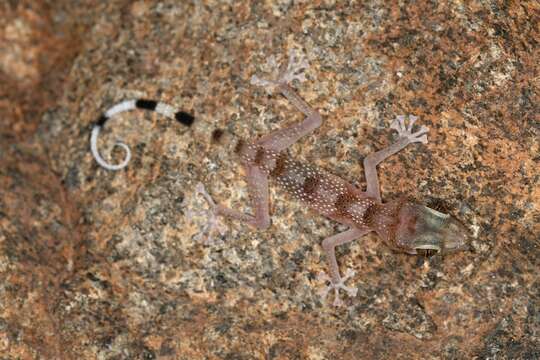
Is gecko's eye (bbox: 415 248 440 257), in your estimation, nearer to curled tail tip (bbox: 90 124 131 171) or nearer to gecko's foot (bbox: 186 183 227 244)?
gecko's foot (bbox: 186 183 227 244)

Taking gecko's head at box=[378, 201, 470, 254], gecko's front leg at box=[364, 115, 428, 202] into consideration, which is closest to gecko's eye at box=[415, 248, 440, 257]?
gecko's head at box=[378, 201, 470, 254]

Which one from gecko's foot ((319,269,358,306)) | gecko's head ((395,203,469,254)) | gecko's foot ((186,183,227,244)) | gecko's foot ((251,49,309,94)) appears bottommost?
gecko's foot ((319,269,358,306))

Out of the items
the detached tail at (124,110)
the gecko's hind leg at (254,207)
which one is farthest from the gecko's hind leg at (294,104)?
the detached tail at (124,110)

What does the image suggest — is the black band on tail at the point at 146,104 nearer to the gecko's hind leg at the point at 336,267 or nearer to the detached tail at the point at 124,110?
the detached tail at the point at 124,110

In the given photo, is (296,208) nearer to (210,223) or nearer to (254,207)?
(254,207)

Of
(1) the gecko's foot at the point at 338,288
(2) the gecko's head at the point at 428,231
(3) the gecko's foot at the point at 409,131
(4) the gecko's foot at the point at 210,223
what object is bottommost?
(1) the gecko's foot at the point at 338,288

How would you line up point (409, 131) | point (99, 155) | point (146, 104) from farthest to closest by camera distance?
point (99, 155), point (146, 104), point (409, 131)

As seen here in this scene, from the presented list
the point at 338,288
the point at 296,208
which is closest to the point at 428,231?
the point at 338,288
